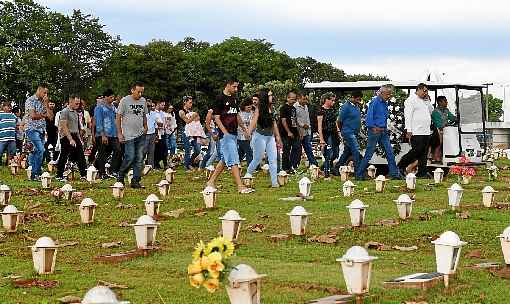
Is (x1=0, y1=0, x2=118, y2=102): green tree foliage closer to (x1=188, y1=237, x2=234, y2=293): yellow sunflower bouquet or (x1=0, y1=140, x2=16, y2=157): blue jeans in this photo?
(x1=0, y1=140, x2=16, y2=157): blue jeans

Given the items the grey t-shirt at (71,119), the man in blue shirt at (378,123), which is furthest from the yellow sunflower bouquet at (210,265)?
the grey t-shirt at (71,119)

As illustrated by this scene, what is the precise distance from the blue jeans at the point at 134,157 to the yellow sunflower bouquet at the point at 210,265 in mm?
11346

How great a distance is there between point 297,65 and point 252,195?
9718 cm

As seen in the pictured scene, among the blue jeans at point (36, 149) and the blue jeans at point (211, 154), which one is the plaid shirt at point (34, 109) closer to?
the blue jeans at point (36, 149)

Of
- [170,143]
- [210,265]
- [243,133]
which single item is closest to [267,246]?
[210,265]

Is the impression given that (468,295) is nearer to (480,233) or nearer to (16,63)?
(480,233)

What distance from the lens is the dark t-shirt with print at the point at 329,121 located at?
21000mm

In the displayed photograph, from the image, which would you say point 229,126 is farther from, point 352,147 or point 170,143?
point 170,143

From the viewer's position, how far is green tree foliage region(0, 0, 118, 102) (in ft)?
198

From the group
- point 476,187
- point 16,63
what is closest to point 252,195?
point 476,187

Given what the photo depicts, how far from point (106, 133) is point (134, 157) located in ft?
→ 10.2

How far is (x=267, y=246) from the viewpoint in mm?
9172

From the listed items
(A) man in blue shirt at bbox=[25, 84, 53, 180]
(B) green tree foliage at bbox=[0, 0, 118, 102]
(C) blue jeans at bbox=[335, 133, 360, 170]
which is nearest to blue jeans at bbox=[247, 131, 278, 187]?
(C) blue jeans at bbox=[335, 133, 360, 170]

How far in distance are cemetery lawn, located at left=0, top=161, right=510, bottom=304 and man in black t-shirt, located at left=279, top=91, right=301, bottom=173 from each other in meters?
4.91
